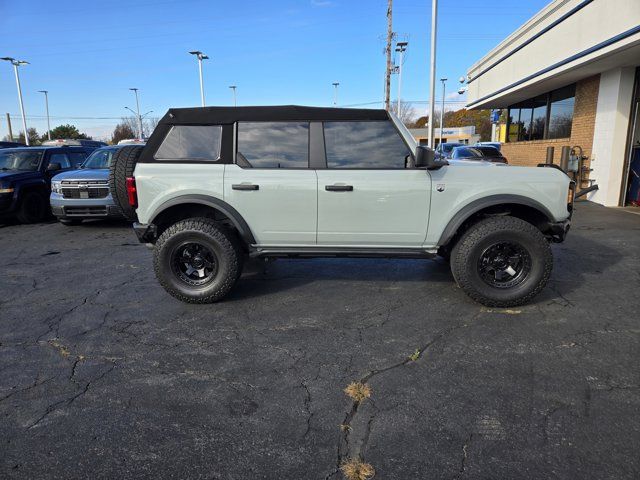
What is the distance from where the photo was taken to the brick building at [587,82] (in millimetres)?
9164

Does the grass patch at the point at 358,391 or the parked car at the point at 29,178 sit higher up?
the parked car at the point at 29,178

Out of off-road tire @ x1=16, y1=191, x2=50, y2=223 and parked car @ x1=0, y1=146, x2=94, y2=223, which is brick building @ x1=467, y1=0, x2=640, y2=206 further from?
off-road tire @ x1=16, y1=191, x2=50, y2=223

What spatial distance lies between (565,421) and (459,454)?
0.77 metres

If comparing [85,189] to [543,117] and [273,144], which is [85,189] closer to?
[273,144]

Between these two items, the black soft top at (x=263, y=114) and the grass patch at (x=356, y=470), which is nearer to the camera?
the grass patch at (x=356, y=470)

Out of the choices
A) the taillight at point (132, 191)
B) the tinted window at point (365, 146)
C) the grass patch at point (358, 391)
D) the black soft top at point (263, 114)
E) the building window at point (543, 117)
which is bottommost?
the grass patch at point (358, 391)

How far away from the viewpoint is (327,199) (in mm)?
4406

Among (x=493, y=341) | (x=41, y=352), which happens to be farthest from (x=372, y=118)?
(x=41, y=352)

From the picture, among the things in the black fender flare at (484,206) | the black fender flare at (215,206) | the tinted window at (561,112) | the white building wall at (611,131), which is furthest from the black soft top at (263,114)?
the tinted window at (561,112)

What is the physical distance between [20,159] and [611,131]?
1455 centimetres

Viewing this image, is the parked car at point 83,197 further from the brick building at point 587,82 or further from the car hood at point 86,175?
the brick building at point 587,82

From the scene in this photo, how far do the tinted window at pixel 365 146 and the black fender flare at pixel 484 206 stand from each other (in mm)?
766

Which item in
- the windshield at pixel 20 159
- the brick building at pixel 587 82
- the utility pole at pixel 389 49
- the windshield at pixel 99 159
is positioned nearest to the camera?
the brick building at pixel 587 82

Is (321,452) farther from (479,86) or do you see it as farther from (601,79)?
(479,86)
